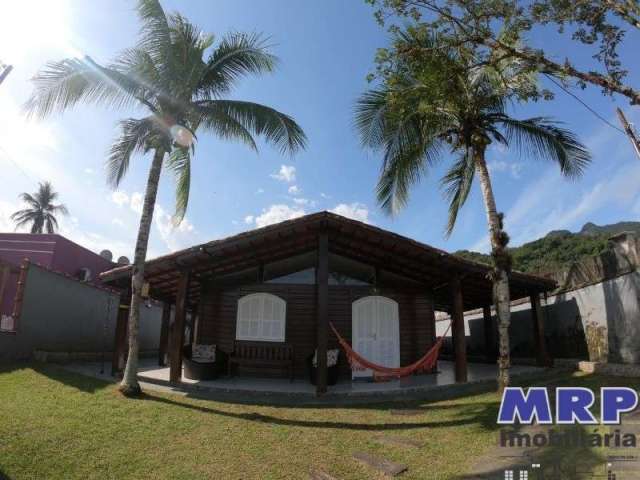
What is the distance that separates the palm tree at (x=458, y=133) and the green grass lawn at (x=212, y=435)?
2286mm

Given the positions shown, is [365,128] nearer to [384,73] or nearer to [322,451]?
[384,73]

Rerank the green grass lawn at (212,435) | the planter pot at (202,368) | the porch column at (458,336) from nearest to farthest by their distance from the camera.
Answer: the green grass lawn at (212,435)
the porch column at (458,336)
the planter pot at (202,368)

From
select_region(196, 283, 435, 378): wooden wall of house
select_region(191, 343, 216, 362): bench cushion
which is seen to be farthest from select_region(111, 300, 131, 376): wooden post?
select_region(196, 283, 435, 378): wooden wall of house

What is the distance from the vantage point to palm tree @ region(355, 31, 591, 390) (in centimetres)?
661

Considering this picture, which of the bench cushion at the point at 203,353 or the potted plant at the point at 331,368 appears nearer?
the potted plant at the point at 331,368

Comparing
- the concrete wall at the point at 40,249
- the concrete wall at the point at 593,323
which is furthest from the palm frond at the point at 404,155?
the concrete wall at the point at 40,249

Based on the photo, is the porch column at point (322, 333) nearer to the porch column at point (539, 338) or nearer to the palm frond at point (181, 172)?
the palm frond at point (181, 172)

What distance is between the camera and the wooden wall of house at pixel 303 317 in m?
10.4

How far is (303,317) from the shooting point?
34.5 feet

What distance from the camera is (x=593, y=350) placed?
8602mm

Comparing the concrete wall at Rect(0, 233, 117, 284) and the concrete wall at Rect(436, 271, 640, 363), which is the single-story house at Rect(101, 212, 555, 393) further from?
the concrete wall at Rect(0, 233, 117, 284)

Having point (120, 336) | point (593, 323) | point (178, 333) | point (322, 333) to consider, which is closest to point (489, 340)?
point (593, 323)

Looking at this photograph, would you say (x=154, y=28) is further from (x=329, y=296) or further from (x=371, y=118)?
(x=329, y=296)

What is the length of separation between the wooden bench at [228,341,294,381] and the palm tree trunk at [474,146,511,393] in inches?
198
